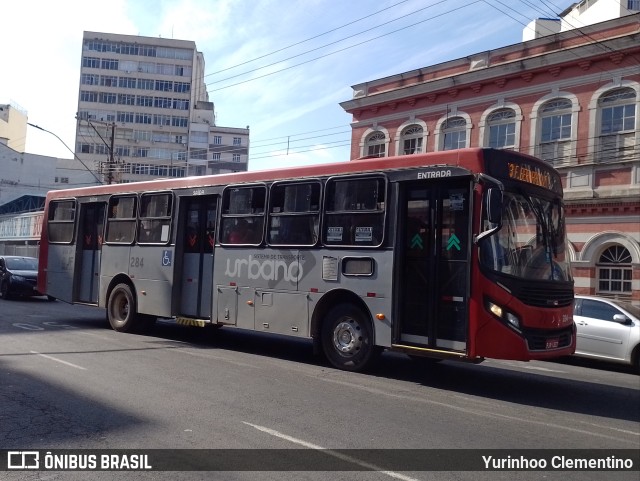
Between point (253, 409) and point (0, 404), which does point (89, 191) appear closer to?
point (0, 404)

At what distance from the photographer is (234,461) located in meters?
5.28

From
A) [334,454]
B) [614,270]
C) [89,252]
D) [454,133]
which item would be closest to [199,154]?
[454,133]

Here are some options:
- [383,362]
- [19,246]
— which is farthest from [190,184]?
[19,246]

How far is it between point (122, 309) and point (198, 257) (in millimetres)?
2902

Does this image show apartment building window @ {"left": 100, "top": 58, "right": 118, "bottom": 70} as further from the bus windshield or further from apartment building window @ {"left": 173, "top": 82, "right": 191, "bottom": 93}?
the bus windshield

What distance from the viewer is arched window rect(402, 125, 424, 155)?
90.3 ft

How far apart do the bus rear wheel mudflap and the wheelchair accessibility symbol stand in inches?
56.8

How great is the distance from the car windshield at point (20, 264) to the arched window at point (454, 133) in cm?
1731

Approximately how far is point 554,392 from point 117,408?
20.7ft

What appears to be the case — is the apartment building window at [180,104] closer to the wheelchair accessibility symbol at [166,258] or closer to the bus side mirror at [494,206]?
the wheelchair accessibility symbol at [166,258]

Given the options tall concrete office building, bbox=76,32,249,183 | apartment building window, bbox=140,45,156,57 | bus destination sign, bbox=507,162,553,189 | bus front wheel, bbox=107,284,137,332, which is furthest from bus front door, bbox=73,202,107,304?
apartment building window, bbox=140,45,156,57

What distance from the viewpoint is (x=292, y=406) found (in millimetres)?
7324

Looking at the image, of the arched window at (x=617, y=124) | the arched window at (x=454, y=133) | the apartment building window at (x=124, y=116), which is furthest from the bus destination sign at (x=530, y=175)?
the apartment building window at (x=124, y=116)

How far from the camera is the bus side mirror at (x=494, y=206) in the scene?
788 cm
